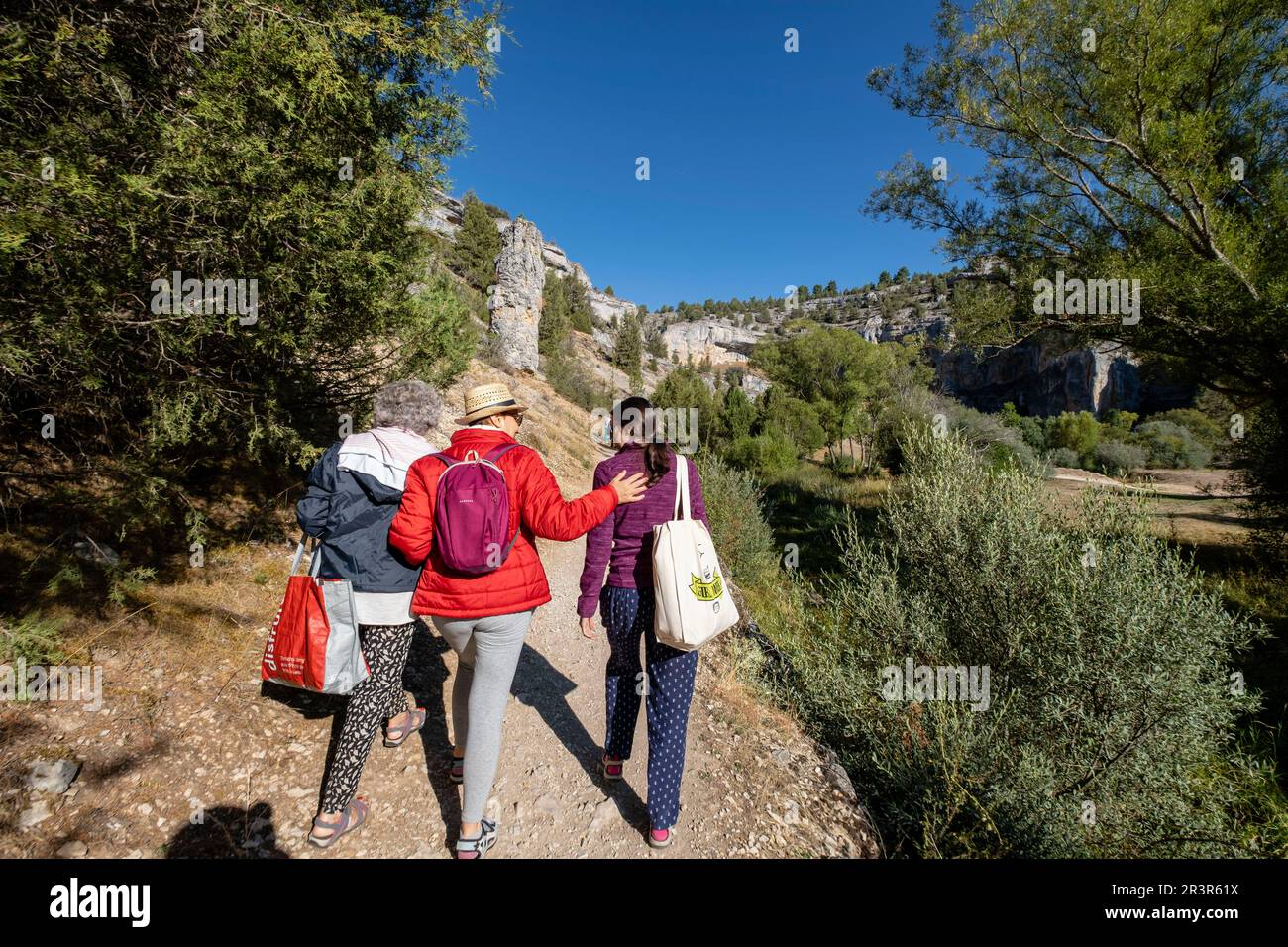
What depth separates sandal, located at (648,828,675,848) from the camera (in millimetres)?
2650

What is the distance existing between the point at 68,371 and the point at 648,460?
3.87 m

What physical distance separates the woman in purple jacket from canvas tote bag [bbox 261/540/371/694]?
3.81 ft

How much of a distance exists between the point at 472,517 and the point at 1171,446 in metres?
42.9

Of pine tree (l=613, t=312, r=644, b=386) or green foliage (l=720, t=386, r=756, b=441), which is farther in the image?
pine tree (l=613, t=312, r=644, b=386)

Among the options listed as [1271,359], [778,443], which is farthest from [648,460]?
[778,443]

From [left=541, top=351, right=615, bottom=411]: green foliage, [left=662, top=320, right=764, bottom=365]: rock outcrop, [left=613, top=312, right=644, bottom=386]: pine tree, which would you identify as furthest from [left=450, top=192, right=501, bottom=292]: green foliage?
[left=662, top=320, right=764, bottom=365]: rock outcrop

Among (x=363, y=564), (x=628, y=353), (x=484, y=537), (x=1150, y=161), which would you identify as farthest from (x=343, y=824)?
(x=628, y=353)

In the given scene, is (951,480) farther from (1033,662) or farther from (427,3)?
(427,3)

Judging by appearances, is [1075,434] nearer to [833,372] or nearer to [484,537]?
[833,372]

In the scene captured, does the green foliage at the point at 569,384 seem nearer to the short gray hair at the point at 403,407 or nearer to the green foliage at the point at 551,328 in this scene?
the green foliage at the point at 551,328

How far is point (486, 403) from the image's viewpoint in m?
2.28

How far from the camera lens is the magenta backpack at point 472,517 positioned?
1.95 m

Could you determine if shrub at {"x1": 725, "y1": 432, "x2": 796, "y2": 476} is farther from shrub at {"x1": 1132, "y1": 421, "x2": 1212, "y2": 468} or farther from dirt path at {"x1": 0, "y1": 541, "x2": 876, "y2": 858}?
shrub at {"x1": 1132, "y1": 421, "x2": 1212, "y2": 468}

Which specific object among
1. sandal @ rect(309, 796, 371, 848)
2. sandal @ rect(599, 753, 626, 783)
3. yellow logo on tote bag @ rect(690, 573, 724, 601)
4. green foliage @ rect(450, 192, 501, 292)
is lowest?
sandal @ rect(599, 753, 626, 783)
